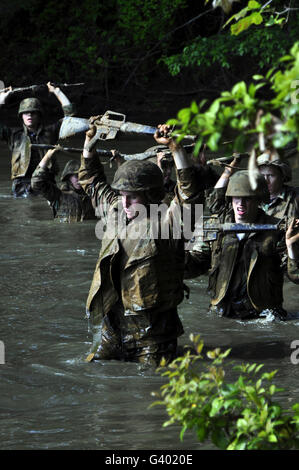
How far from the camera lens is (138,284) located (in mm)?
6910

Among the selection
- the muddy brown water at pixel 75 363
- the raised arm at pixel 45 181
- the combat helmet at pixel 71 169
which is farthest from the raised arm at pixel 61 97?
the muddy brown water at pixel 75 363

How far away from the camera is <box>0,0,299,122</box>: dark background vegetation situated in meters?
26.6

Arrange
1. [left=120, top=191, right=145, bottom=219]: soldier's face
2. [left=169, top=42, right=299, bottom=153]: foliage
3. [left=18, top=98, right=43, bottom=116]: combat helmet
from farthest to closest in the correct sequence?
[left=18, top=98, right=43, bottom=116]: combat helmet < [left=120, top=191, right=145, bottom=219]: soldier's face < [left=169, top=42, right=299, bottom=153]: foliage

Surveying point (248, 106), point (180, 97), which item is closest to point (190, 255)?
point (248, 106)

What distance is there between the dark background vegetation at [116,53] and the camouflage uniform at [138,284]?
62.9 ft

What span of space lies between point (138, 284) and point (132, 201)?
2.00 feet

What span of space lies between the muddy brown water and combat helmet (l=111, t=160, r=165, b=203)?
54.3 inches

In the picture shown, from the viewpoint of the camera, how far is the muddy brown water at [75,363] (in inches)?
245

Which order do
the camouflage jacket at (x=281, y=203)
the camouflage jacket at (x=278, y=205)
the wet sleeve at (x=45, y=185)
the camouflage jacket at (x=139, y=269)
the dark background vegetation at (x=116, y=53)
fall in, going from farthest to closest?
the dark background vegetation at (x=116, y=53), the wet sleeve at (x=45, y=185), the camouflage jacket at (x=281, y=203), the camouflage jacket at (x=278, y=205), the camouflage jacket at (x=139, y=269)

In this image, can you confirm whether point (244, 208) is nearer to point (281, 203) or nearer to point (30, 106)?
point (281, 203)

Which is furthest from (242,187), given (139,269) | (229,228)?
(139,269)

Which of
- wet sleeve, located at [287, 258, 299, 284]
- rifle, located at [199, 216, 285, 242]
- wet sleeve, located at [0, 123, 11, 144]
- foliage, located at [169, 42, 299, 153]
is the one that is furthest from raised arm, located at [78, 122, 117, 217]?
wet sleeve, located at [0, 123, 11, 144]

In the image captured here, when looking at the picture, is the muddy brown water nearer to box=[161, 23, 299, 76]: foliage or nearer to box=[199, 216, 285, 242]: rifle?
box=[199, 216, 285, 242]: rifle

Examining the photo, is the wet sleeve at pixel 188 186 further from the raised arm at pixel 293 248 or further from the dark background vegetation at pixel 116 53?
the dark background vegetation at pixel 116 53
